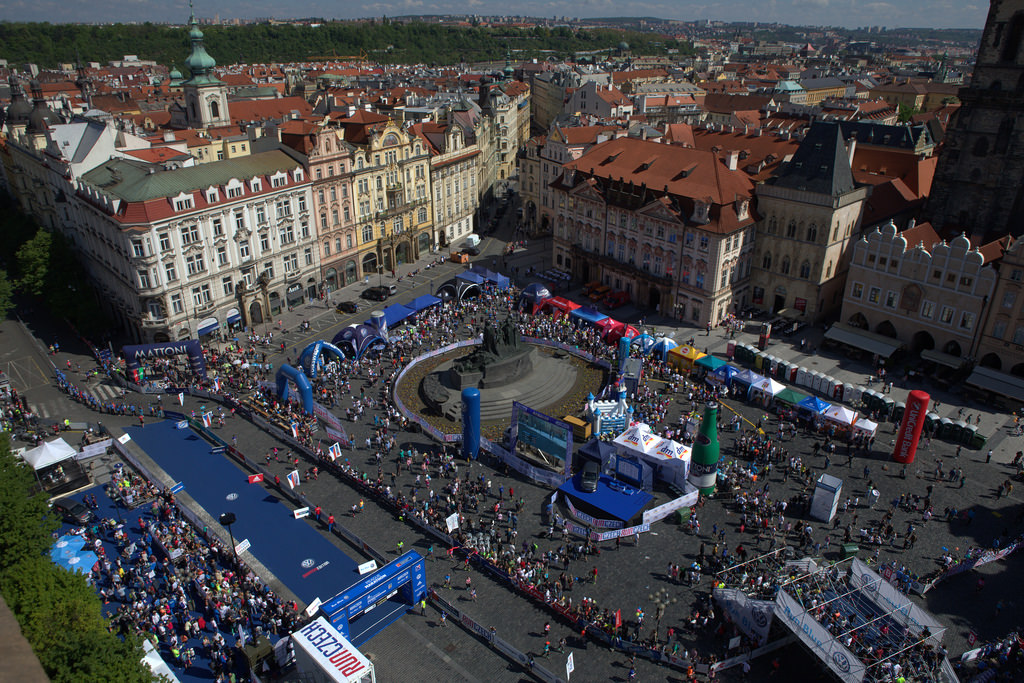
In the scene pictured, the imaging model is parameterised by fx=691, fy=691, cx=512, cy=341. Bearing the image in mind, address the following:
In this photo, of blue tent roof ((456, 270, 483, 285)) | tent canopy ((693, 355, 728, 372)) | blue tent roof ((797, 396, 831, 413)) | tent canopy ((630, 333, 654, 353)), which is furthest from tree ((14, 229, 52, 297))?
blue tent roof ((797, 396, 831, 413))

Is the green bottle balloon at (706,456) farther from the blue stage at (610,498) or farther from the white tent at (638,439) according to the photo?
the blue stage at (610,498)

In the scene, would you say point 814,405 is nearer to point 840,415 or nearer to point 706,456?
point 840,415

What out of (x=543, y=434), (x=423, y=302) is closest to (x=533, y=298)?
(x=423, y=302)

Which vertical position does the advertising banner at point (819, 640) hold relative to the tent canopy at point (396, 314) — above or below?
above

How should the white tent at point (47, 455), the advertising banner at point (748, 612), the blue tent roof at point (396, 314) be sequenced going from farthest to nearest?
1. the blue tent roof at point (396, 314)
2. the white tent at point (47, 455)
3. the advertising banner at point (748, 612)

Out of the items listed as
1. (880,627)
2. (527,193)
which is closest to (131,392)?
(880,627)

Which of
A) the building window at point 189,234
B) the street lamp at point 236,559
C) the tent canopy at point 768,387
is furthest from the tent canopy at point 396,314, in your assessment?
the tent canopy at point 768,387
